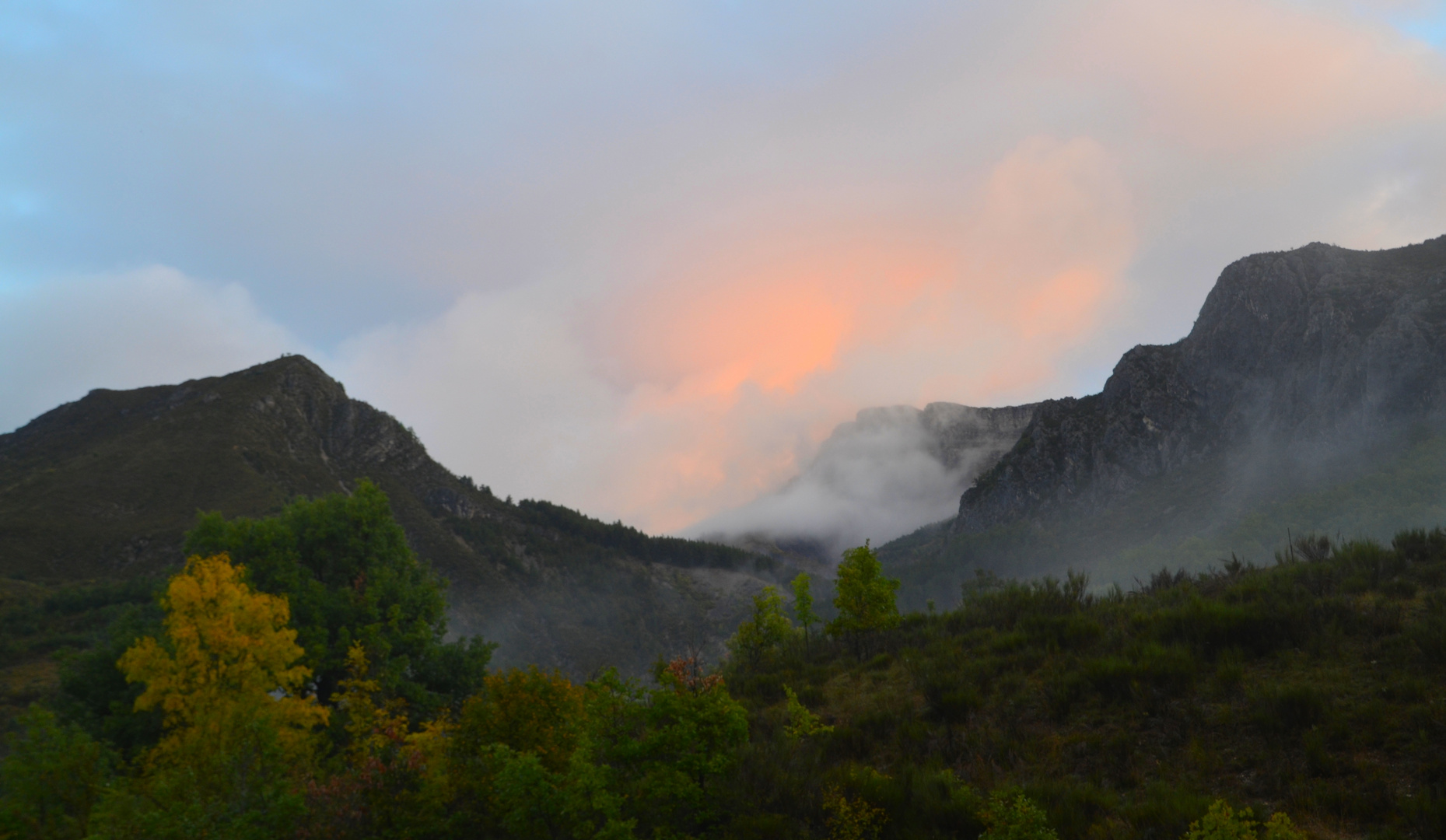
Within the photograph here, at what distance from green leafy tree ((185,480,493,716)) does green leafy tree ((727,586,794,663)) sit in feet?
35.0

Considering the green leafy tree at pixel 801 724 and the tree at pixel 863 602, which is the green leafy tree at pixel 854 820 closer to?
the green leafy tree at pixel 801 724

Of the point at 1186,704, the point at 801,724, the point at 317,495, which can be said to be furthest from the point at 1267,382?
the point at 317,495

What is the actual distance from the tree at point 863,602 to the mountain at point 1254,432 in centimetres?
7317

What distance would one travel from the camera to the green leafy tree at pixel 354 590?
80.0 feet

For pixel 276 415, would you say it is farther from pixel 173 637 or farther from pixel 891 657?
pixel 891 657

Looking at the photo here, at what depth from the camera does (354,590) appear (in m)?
25.9

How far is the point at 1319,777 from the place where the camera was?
9273 mm

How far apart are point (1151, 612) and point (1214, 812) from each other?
9.90 metres

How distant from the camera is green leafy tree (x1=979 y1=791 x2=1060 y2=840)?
7.64 metres

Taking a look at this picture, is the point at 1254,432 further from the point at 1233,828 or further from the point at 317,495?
the point at 317,495

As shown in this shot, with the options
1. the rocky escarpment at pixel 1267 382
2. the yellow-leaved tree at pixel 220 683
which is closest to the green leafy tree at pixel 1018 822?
the yellow-leaved tree at pixel 220 683

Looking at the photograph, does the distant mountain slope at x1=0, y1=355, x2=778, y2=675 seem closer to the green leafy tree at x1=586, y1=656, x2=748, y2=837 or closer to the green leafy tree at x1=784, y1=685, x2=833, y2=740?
the green leafy tree at x1=784, y1=685, x2=833, y2=740

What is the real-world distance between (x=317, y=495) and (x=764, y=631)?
251 ft

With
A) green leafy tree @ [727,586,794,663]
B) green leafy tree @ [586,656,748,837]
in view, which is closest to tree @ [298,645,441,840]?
green leafy tree @ [586,656,748,837]
